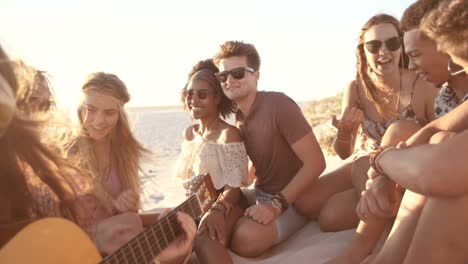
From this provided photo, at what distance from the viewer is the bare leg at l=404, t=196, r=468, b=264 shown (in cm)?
239

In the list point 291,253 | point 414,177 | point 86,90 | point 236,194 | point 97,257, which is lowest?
point 291,253

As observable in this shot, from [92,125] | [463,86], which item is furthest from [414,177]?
[92,125]

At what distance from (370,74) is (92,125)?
2.24 m

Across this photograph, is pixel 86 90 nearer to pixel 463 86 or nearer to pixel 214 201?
pixel 214 201

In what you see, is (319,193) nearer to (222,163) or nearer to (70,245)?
(222,163)

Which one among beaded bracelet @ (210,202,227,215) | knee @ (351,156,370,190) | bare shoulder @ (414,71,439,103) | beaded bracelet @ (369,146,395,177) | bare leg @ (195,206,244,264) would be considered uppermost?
bare shoulder @ (414,71,439,103)

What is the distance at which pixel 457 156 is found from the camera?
2340 mm

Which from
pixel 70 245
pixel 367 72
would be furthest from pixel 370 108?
pixel 70 245

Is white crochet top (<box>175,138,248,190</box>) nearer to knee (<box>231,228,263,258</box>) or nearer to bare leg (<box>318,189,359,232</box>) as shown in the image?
knee (<box>231,228,263,258</box>)

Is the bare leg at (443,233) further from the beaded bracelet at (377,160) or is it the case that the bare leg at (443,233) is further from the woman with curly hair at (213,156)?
the woman with curly hair at (213,156)

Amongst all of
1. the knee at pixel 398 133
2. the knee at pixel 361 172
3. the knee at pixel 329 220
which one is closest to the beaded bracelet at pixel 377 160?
the knee at pixel 398 133

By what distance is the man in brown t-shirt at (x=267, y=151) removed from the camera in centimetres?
402

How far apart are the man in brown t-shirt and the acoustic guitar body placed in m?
1.71

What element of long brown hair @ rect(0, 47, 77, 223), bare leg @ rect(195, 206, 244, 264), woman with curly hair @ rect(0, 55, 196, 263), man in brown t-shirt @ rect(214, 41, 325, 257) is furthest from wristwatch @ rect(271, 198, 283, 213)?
long brown hair @ rect(0, 47, 77, 223)
